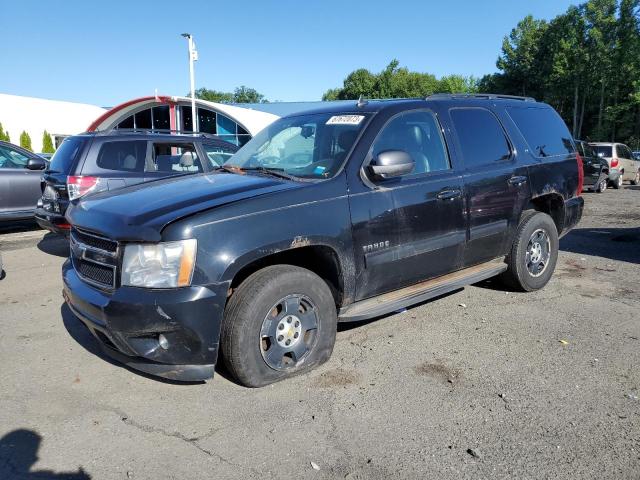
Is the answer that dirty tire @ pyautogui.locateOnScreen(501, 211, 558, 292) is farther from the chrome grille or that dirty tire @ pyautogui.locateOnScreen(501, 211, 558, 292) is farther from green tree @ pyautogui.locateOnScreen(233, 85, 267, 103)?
green tree @ pyautogui.locateOnScreen(233, 85, 267, 103)

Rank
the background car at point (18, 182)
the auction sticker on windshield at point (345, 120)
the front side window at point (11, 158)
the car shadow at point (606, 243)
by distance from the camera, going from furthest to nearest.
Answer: the front side window at point (11, 158)
the background car at point (18, 182)
the car shadow at point (606, 243)
the auction sticker on windshield at point (345, 120)

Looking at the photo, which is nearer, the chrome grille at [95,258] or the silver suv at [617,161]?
the chrome grille at [95,258]

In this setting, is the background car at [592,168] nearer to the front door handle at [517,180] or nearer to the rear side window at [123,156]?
the front door handle at [517,180]

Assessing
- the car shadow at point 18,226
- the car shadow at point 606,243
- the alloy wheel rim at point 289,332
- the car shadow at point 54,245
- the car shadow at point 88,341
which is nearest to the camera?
the alloy wheel rim at point 289,332

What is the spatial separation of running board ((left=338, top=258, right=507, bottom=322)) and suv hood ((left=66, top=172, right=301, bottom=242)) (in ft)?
3.42

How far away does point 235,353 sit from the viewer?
3.17m

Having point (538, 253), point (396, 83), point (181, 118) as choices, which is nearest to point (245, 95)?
point (396, 83)

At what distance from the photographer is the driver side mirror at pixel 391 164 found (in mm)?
3645

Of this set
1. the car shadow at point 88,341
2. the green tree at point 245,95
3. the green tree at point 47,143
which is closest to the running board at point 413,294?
the car shadow at point 88,341

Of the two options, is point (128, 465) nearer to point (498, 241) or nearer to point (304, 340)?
point (304, 340)

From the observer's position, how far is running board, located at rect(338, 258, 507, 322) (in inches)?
147

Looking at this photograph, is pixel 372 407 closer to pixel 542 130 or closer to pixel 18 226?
pixel 542 130

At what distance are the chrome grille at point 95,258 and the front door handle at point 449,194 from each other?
2.55m

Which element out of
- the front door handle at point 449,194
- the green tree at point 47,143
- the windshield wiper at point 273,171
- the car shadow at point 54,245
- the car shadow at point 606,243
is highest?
the green tree at point 47,143
